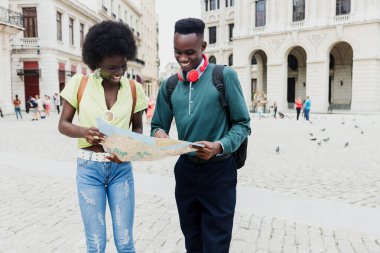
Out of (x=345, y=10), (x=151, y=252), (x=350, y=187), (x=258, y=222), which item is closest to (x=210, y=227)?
(x=151, y=252)

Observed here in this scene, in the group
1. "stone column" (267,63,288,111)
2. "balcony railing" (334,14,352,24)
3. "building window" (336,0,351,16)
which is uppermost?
"building window" (336,0,351,16)

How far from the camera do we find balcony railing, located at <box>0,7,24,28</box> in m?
28.1

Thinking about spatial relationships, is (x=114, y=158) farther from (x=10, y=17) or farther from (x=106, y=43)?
(x=10, y=17)

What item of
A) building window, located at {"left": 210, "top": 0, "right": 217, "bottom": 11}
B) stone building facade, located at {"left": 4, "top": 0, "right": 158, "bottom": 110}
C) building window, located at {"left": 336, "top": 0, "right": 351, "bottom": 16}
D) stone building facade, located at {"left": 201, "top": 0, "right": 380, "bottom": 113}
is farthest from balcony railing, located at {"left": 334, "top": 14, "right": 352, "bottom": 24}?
building window, located at {"left": 210, "top": 0, "right": 217, "bottom": 11}

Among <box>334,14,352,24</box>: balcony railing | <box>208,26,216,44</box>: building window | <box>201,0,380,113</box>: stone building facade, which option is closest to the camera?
<box>201,0,380,113</box>: stone building facade

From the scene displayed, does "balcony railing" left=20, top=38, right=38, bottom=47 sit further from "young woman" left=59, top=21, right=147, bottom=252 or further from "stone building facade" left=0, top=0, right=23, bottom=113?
"young woman" left=59, top=21, right=147, bottom=252

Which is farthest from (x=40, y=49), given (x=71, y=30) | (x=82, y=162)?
(x=82, y=162)

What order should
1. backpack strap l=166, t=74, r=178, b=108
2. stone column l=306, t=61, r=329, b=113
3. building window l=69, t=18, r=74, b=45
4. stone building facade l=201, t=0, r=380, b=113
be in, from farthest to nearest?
building window l=69, t=18, r=74, b=45
stone column l=306, t=61, r=329, b=113
stone building facade l=201, t=0, r=380, b=113
backpack strap l=166, t=74, r=178, b=108

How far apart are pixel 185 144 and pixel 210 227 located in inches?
28.1

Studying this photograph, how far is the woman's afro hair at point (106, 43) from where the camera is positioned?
255 cm

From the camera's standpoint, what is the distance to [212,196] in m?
2.49

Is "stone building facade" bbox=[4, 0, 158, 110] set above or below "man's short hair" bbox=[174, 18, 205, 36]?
above

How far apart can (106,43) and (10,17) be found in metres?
30.5

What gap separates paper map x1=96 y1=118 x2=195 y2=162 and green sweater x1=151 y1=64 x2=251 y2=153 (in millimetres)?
339
